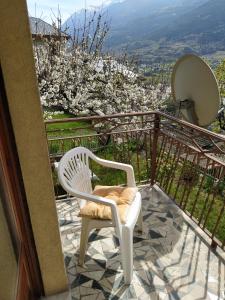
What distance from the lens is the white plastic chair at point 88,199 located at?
2.19 metres

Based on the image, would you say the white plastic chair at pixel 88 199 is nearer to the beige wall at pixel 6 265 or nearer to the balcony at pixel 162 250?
the balcony at pixel 162 250

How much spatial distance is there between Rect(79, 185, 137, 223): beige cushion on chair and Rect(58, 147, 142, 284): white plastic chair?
0.04 m

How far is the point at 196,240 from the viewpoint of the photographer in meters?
2.82

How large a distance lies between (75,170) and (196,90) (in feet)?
7.79

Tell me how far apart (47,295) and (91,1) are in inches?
291

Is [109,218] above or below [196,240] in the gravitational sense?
above

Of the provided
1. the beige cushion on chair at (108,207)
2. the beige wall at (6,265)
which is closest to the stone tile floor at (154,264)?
the beige cushion on chair at (108,207)

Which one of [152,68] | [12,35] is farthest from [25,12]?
[152,68]

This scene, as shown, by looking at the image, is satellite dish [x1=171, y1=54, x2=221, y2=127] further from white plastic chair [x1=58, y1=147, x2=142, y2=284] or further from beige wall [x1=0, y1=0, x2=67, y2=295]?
beige wall [x1=0, y1=0, x2=67, y2=295]

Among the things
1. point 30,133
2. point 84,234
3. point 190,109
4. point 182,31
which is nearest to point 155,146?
point 190,109

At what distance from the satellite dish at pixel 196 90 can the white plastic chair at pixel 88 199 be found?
5.45 feet

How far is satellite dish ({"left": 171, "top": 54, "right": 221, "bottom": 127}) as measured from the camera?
363cm

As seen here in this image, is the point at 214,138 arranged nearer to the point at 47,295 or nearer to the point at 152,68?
the point at 47,295

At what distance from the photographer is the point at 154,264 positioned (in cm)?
253
